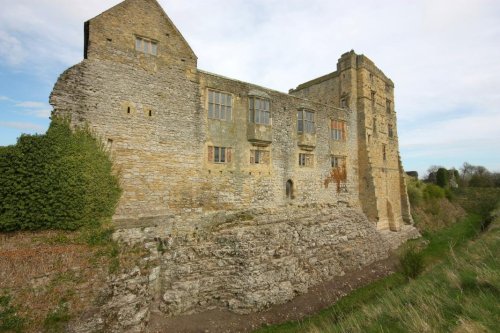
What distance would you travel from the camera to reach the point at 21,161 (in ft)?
37.3

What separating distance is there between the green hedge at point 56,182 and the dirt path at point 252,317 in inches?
237

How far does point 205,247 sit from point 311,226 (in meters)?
8.25

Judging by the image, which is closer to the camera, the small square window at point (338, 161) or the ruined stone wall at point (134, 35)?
the ruined stone wall at point (134, 35)

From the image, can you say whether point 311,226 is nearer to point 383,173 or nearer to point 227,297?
point 227,297

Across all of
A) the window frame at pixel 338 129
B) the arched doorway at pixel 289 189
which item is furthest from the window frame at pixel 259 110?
the window frame at pixel 338 129

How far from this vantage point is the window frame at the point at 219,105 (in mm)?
17328

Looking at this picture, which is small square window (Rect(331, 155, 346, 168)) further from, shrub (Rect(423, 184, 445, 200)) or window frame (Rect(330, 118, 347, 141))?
shrub (Rect(423, 184, 445, 200))

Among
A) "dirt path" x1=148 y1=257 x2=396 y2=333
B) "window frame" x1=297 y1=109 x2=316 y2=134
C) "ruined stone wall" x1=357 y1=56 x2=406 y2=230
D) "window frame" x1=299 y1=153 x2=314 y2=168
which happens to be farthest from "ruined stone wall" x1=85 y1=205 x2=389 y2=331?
"ruined stone wall" x1=357 y1=56 x2=406 y2=230

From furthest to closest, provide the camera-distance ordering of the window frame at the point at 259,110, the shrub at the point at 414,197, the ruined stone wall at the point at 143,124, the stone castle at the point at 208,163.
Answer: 1. the shrub at the point at 414,197
2. the window frame at the point at 259,110
3. the stone castle at the point at 208,163
4. the ruined stone wall at the point at 143,124

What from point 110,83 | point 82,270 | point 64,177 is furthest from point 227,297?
point 110,83

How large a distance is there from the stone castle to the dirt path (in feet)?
1.53

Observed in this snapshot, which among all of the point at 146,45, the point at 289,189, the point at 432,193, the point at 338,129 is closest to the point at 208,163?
the point at 289,189

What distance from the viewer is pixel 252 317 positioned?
13.1m

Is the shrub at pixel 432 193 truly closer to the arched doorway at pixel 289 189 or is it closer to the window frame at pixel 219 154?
the arched doorway at pixel 289 189
